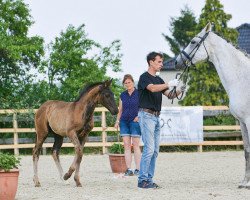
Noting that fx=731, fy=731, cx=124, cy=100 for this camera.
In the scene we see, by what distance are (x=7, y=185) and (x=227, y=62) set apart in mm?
3830

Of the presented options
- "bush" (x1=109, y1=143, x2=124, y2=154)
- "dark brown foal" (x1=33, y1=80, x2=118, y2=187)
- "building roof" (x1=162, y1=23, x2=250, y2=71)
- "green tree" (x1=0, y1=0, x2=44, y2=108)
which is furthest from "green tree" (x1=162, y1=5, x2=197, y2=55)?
"dark brown foal" (x1=33, y1=80, x2=118, y2=187)

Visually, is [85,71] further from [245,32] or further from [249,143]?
[245,32]

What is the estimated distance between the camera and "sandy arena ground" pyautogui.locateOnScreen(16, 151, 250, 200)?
10.0 meters

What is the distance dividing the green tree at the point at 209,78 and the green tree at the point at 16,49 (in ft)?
29.4

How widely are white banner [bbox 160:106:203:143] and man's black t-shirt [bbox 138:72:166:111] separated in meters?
10.8

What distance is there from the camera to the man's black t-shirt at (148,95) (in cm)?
1066

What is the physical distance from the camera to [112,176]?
13.5 metres

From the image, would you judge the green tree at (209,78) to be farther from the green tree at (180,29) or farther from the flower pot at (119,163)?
the green tree at (180,29)

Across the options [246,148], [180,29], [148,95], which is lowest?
[246,148]

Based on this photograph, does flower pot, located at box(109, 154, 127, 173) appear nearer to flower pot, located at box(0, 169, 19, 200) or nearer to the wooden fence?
flower pot, located at box(0, 169, 19, 200)

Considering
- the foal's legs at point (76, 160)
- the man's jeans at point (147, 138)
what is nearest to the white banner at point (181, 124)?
the foal's legs at point (76, 160)

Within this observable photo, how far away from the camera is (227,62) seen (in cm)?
1109

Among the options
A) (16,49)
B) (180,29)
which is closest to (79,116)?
(16,49)

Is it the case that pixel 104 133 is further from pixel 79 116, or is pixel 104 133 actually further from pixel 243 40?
pixel 243 40
